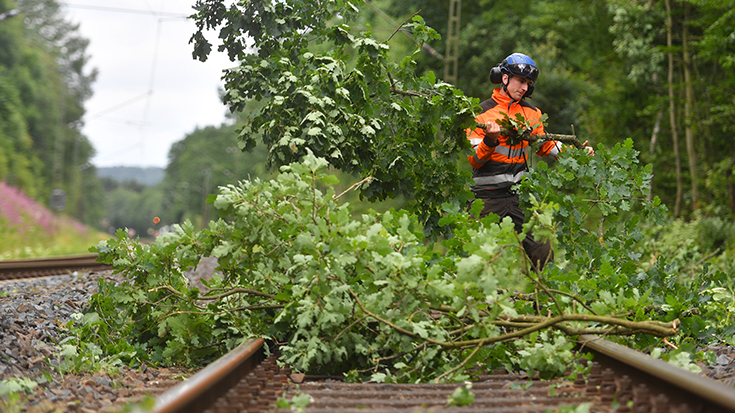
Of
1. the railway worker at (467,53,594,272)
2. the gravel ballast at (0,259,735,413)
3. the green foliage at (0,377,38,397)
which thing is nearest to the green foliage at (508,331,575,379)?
the gravel ballast at (0,259,735,413)

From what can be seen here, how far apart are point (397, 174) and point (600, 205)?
5.76 ft

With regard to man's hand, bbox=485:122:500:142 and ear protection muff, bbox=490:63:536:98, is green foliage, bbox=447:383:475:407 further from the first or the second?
ear protection muff, bbox=490:63:536:98

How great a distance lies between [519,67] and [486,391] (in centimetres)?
319

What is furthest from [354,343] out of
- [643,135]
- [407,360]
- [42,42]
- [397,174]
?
[42,42]

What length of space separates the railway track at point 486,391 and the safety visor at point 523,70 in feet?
8.50

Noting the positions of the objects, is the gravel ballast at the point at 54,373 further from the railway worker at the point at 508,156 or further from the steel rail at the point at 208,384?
the railway worker at the point at 508,156

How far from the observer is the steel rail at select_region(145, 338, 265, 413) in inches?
88.3

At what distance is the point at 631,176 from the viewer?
5.01 m

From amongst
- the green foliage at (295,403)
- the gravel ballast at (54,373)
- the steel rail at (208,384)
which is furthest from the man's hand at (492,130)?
the green foliage at (295,403)

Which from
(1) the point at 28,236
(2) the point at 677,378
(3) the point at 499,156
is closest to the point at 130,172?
(1) the point at 28,236

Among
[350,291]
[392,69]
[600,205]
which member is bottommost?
[350,291]

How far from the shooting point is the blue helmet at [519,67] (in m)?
5.52

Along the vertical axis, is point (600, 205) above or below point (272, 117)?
below

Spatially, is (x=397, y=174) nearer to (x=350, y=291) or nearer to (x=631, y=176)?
(x=631, y=176)
